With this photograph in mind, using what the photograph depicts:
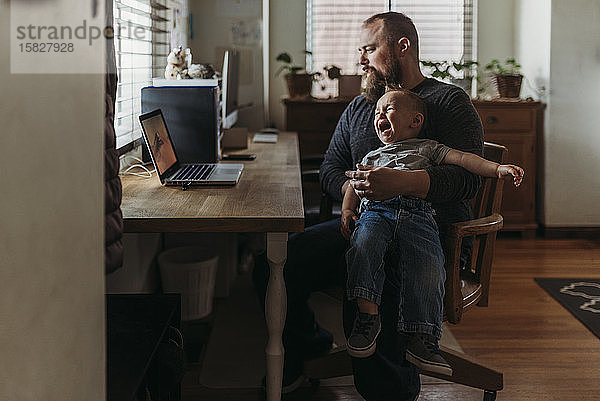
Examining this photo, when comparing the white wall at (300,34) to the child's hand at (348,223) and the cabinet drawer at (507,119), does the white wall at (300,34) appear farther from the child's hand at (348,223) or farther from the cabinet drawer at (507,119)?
the child's hand at (348,223)

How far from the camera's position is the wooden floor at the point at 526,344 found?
2297 millimetres

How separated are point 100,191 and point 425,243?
1.18 meters

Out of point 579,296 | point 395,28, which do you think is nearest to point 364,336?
point 395,28

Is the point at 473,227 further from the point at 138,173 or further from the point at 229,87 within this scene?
the point at 229,87

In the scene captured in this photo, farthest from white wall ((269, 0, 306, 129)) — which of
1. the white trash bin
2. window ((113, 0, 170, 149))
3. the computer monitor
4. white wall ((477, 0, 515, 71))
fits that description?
the white trash bin

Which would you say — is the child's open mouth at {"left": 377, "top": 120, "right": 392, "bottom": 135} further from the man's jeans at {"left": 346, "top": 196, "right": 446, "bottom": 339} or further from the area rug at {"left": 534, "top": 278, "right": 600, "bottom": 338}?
the area rug at {"left": 534, "top": 278, "right": 600, "bottom": 338}

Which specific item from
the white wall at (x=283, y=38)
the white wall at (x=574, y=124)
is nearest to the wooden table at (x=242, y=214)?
the white wall at (x=283, y=38)

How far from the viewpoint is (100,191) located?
79 cm

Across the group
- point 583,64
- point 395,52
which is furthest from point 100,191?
point 583,64

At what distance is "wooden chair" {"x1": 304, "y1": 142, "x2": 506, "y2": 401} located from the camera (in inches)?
74.1

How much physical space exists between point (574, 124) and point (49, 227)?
446 centimetres

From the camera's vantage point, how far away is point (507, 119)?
4562mm

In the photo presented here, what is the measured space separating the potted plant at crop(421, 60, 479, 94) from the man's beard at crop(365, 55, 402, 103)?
7.87 ft

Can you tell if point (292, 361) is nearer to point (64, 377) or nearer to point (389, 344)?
point (389, 344)
